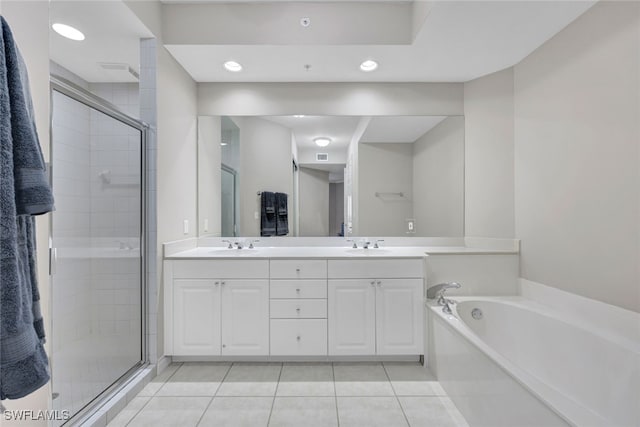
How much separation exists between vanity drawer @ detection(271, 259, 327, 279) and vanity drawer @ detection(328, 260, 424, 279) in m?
0.07

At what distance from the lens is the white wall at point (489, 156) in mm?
2594

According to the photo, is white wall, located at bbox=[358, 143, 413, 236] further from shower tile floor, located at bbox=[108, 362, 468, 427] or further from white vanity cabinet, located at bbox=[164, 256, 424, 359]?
shower tile floor, located at bbox=[108, 362, 468, 427]

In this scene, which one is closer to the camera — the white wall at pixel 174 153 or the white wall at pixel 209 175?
the white wall at pixel 174 153

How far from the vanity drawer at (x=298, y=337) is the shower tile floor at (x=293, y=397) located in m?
0.11

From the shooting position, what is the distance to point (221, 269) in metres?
2.30

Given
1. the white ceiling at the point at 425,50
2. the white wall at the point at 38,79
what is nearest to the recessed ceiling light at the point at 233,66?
the white ceiling at the point at 425,50

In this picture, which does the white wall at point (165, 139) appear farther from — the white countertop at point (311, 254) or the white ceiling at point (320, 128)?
the white ceiling at point (320, 128)

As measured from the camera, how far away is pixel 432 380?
213cm

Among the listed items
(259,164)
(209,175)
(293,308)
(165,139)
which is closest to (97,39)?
(165,139)

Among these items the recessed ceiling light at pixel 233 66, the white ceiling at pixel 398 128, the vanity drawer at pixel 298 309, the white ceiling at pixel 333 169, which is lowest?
the vanity drawer at pixel 298 309

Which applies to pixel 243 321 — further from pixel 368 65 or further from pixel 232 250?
pixel 368 65

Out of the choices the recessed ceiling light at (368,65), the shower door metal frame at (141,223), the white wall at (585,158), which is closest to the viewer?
the shower door metal frame at (141,223)

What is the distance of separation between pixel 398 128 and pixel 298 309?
1.81 m

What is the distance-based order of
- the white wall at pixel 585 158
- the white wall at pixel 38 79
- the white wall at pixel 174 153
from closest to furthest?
the white wall at pixel 38 79
the white wall at pixel 585 158
the white wall at pixel 174 153
